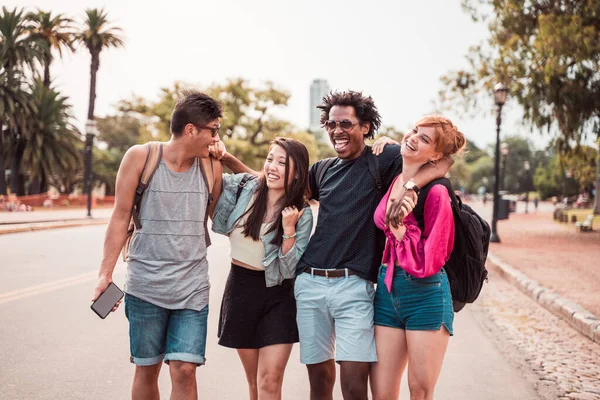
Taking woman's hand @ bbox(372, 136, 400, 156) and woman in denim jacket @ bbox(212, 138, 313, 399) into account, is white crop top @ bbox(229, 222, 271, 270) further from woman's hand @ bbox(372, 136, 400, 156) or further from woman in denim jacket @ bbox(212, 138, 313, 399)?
woman's hand @ bbox(372, 136, 400, 156)

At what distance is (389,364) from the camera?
3229mm

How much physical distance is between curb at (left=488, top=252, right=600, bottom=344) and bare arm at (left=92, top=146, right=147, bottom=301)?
531cm

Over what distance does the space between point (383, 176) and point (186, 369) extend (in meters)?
1.52

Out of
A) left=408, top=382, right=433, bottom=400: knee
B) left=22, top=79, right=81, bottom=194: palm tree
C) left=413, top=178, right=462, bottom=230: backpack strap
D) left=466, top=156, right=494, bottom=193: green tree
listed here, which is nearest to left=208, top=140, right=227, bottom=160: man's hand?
left=413, top=178, right=462, bottom=230: backpack strap

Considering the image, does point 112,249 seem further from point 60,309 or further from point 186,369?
point 60,309

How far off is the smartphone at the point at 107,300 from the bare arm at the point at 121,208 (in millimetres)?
30

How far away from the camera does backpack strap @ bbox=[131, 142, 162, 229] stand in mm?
3246

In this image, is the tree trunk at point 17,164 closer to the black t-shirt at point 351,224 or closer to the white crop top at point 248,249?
the white crop top at point 248,249

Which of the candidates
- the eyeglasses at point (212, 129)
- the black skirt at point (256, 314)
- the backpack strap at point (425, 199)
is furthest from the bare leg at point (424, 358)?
the eyeglasses at point (212, 129)

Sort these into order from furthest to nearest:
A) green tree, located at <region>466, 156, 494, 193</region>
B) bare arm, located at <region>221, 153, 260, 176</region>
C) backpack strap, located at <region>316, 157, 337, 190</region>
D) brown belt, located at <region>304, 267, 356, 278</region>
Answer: green tree, located at <region>466, 156, 494, 193</region>
bare arm, located at <region>221, 153, 260, 176</region>
backpack strap, located at <region>316, 157, 337, 190</region>
brown belt, located at <region>304, 267, 356, 278</region>

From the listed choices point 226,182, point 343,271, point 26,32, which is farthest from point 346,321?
point 26,32

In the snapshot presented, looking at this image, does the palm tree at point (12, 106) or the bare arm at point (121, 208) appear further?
the palm tree at point (12, 106)

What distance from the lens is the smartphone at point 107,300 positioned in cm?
323

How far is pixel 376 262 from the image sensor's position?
3451mm
